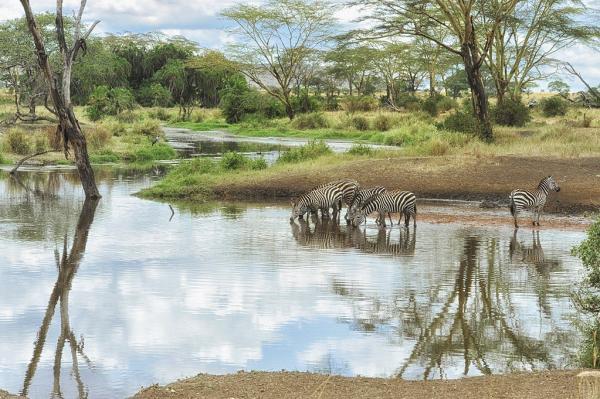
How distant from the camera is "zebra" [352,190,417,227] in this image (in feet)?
57.7

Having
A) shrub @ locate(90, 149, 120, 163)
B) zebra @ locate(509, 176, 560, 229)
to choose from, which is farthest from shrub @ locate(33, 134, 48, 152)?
zebra @ locate(509, 176, 560, 229)

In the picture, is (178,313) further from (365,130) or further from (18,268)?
(365,130)

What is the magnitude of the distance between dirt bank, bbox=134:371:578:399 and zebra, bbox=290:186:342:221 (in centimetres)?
1067

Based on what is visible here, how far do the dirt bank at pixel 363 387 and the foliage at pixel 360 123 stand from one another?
4053 centimetres

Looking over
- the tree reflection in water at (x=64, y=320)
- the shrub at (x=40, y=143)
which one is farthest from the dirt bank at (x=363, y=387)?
the shrub at (x=40, y=143)

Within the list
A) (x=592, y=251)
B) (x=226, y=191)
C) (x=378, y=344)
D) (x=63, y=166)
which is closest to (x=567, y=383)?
(x=592, y=251)

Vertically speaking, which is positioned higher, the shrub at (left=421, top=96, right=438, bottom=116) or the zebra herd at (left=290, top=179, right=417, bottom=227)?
the shrub at (left=421, top=96, right=438, bottom=116)

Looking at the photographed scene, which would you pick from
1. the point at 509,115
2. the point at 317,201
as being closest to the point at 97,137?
the point at 509,115

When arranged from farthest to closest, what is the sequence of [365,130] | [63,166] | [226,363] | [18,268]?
[365,130]
[63,166]
[18,268]
[226,363]

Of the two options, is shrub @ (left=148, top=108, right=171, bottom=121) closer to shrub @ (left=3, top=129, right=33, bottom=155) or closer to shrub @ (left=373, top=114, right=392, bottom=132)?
shrub @ (left=373, top=114, right=392, bottom=132)

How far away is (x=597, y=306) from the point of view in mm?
9070

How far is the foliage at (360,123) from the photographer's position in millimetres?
47844

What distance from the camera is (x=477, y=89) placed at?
2892 centimetres

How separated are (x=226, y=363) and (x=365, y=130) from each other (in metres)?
39.1
